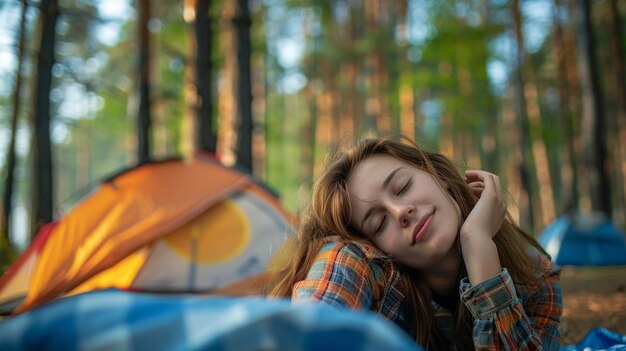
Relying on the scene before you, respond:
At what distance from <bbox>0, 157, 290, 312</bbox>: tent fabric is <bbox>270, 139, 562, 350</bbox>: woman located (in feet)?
7.81

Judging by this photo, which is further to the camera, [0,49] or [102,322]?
[0,49]

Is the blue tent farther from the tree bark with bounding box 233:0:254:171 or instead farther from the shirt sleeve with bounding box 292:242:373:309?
the shirt sleeve with bounding box 292:242:373:309

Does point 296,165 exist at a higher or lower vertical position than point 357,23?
lower

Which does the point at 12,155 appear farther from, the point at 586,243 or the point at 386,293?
the point at 586,243

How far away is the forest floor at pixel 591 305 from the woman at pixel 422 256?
56.6 inches

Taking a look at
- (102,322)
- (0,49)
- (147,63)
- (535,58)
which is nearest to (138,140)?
(147,63)

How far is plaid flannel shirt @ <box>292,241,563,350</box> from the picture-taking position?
4.25 ft

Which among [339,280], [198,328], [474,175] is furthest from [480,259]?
[198,328]

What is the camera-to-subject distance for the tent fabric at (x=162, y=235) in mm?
3650

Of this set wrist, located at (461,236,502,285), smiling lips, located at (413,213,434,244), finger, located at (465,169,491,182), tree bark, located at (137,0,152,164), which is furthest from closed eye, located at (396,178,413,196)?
tree bark, located at (137,0,152,164)

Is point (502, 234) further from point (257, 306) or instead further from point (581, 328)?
point (581, 328)

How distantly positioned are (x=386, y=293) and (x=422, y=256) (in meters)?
0.14

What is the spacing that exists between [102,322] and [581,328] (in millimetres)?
3017

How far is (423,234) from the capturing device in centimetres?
139
